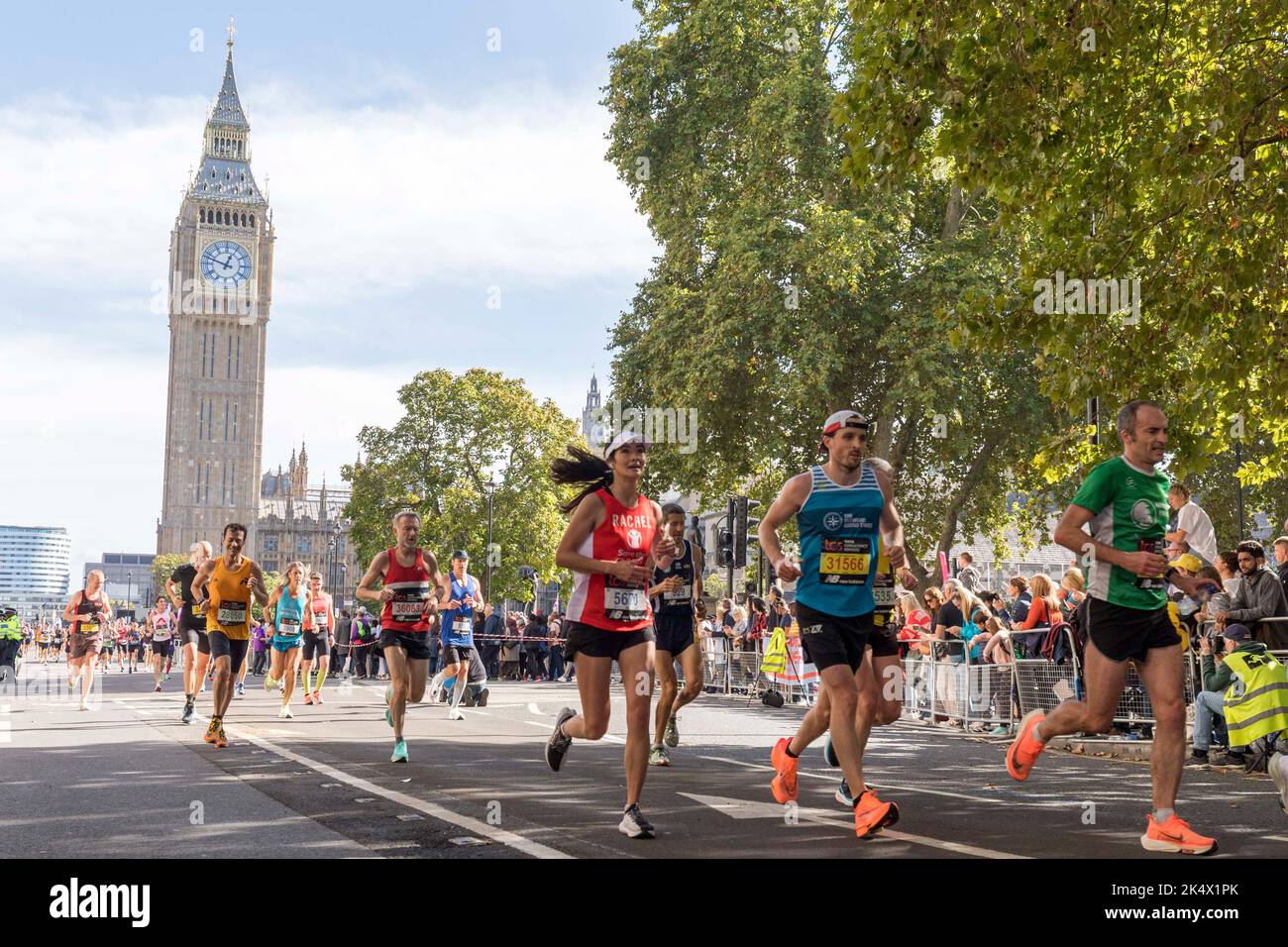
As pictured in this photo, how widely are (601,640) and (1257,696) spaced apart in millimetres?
5349

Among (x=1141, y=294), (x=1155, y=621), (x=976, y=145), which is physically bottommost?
(x=1155, y=621)

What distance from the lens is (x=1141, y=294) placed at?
480 inches

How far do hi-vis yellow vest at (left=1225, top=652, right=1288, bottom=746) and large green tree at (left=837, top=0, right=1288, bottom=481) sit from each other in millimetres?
2749

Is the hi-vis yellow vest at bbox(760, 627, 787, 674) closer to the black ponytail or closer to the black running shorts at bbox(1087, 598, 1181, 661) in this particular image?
the black ponytail

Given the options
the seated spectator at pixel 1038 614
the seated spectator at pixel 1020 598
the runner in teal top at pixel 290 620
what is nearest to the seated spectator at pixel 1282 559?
the seated spectator at pixel 1038 614

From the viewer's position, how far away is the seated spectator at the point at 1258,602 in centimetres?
1191

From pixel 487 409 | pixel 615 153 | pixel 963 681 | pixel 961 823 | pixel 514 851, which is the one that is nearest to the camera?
pixel 514 851

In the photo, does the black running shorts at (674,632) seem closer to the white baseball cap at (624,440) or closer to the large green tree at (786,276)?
the white baseball cap at (624,440)

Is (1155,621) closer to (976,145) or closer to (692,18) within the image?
(976,145)

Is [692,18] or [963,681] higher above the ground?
[692,18]

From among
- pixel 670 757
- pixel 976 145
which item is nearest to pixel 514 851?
pixel 670 757

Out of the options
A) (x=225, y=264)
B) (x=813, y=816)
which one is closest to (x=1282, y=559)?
(x=813, y=816)
